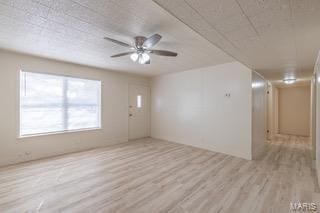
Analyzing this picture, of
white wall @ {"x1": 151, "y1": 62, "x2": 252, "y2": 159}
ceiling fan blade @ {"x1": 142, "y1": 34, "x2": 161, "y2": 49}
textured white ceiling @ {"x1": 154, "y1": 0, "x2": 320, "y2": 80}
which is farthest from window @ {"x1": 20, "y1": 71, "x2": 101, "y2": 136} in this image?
textured white ceiling @ {"x1": 154, "y1": 0, "x2": 320, "y2": 80}

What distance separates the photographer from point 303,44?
2.40 metres

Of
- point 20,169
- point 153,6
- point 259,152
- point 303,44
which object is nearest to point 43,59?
point 20,169

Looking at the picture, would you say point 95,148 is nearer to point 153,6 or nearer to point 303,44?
point 153,6

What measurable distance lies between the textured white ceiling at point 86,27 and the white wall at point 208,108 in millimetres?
1034

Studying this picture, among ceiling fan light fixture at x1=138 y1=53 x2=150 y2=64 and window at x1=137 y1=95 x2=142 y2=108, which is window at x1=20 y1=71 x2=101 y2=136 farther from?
ceiling fan light fixture at x1=138 y1=53 x2=150 y2=64

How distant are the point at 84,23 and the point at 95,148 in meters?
3.67

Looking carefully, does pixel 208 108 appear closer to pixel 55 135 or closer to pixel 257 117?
pixel 257 117

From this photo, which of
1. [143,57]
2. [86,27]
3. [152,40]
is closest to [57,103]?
[86,27]

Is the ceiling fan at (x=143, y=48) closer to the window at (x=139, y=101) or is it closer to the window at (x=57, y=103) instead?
the window at (x=57, y=103)

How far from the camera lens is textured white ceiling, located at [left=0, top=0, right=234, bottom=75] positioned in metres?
1.87

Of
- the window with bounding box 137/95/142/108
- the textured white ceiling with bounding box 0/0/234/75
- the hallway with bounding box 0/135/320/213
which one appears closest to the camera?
the textured white ceiling with bounding box 0/0/234/75

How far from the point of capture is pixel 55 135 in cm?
420

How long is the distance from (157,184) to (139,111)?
388 cm

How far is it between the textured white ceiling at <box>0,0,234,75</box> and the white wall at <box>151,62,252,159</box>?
1.03 metres
